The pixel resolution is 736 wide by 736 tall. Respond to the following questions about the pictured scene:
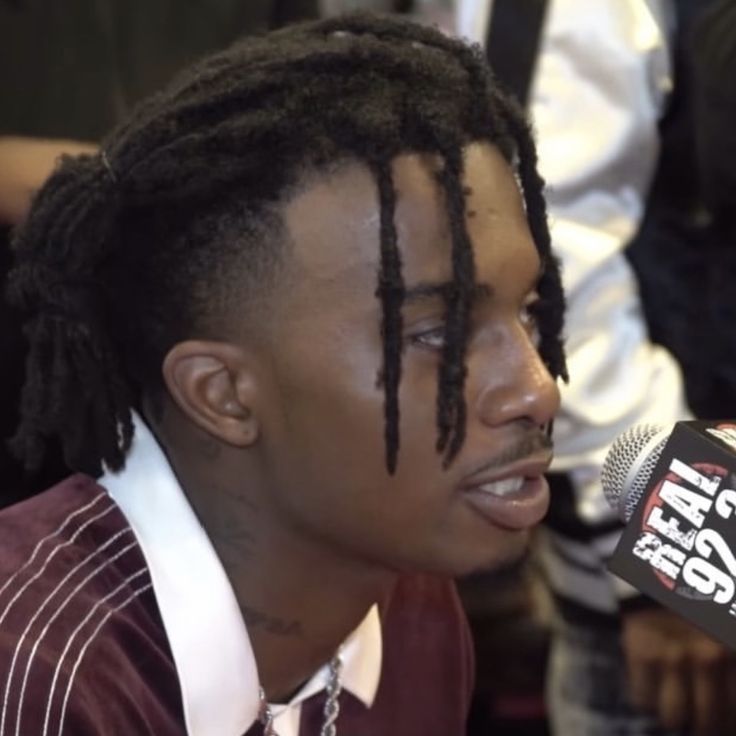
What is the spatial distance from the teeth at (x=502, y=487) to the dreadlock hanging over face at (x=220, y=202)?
3 cm

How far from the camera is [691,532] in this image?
0.85 m

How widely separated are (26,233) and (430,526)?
32cm

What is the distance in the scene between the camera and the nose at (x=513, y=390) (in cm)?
99

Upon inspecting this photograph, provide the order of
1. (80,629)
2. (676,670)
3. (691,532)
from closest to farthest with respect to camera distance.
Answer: (691,532) < (80,629) < (676,670)

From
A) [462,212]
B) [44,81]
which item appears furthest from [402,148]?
[44,81]

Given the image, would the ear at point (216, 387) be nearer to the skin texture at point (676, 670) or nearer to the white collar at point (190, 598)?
the white collar at point (190, 598)

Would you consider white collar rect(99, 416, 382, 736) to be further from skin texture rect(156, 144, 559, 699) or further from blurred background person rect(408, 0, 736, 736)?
blurred background person rect(408, 0, 736, 736)

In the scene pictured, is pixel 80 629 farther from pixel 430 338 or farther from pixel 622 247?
pixel 622 247

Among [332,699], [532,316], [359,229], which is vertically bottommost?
[332,699]

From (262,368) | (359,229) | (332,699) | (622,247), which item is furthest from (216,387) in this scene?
(622,247)

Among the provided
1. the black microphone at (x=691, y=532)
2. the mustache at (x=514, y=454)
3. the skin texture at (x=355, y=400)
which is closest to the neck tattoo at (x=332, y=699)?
the skin texture at (x=355, y=400)

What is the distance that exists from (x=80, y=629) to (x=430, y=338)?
0.89 feet

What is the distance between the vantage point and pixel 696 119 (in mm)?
1424

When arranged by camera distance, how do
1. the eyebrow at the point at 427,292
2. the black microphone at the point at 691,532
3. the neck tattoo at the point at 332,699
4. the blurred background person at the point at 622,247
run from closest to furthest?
the black microphone at the point at 691,532 → the eyebrow at the point at 427,292 → the neck tattoo at the point at 332,699 → the blurred background person at the point at 622,247
